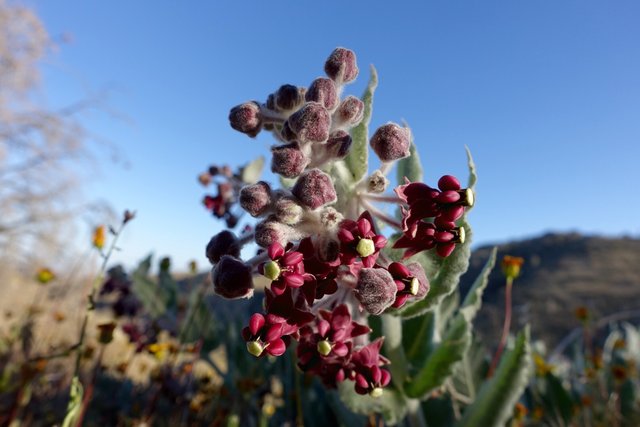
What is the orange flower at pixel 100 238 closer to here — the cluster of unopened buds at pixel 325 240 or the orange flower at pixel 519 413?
the cluster of unopened buds at pixel 325 240

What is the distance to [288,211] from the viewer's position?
1270mm

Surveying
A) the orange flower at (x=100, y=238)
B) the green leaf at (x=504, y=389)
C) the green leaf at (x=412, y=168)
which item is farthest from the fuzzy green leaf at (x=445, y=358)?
the orange flower at (x=100, y=238)

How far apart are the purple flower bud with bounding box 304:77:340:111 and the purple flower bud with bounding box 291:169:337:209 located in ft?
0.93

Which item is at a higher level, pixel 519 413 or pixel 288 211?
pixel 288 211

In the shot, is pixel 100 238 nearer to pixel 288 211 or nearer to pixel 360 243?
pixel 288 211

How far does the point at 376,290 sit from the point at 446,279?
514mm

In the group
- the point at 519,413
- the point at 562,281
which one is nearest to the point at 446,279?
the point at 519,413

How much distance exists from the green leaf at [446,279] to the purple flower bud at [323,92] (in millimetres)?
582

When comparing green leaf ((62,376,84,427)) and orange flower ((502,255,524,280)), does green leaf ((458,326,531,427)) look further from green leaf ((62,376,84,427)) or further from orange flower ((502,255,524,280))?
green leaf ((62,376,84,427))

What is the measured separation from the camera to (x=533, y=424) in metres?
3.57

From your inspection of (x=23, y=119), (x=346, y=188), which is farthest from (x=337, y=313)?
(x=23, y=119)

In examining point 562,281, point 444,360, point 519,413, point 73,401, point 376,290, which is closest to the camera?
point 376,290

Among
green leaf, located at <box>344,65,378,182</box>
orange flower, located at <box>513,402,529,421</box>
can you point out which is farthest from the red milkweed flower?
orange flower, located at <box>513,402,529,421</box>

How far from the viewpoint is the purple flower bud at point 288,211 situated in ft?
4.17
